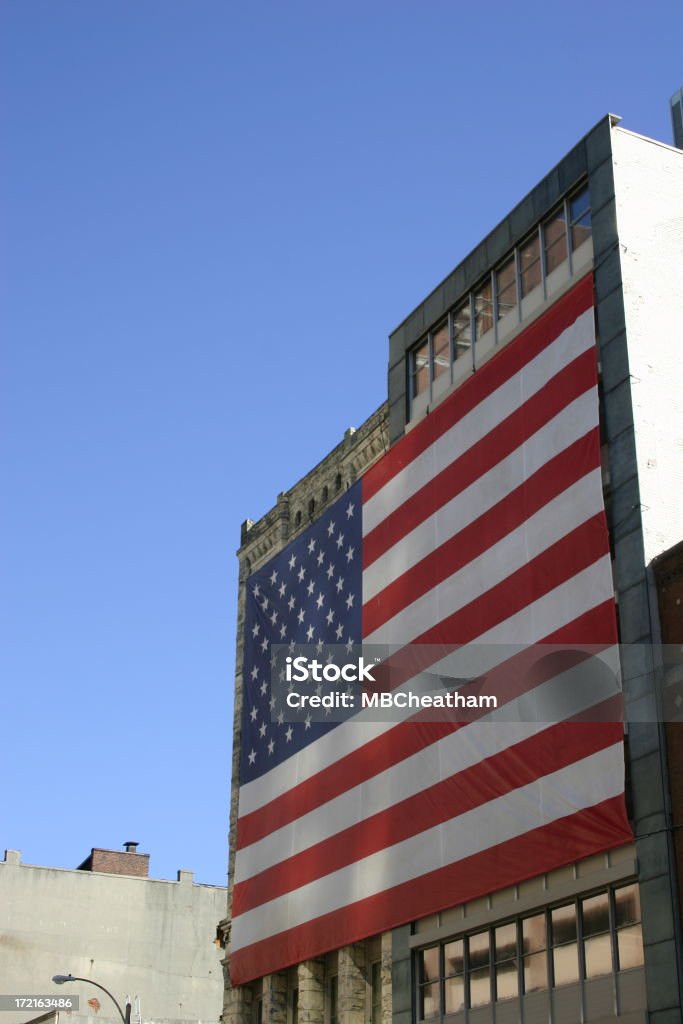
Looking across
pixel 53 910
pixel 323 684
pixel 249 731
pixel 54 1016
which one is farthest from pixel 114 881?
pixel 323 684

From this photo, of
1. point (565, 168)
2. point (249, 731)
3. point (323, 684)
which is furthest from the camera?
point (249, 731)

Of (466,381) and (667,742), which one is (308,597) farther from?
(667,742)

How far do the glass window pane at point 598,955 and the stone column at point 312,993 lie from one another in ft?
45.4

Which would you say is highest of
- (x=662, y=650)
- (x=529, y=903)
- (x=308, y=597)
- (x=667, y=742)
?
(x=308, y=597)

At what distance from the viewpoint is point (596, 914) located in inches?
1221

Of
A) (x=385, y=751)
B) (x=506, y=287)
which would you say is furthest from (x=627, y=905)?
(x=506, y=287)

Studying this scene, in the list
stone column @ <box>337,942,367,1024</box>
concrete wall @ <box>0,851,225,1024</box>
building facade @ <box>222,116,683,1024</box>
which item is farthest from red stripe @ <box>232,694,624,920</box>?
concrete wall @ <box>0,851,225,1024</box>

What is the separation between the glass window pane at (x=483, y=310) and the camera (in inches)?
1606

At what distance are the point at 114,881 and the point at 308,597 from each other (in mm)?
35323

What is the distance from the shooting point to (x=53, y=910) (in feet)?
244

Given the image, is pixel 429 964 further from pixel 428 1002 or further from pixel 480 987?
pixel 480 987

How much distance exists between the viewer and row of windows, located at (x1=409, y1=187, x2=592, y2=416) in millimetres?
37594

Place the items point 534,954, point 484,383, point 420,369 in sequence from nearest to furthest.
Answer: point 534,954 < point 484,383 < point 420,369

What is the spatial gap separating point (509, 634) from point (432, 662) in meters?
3.74
